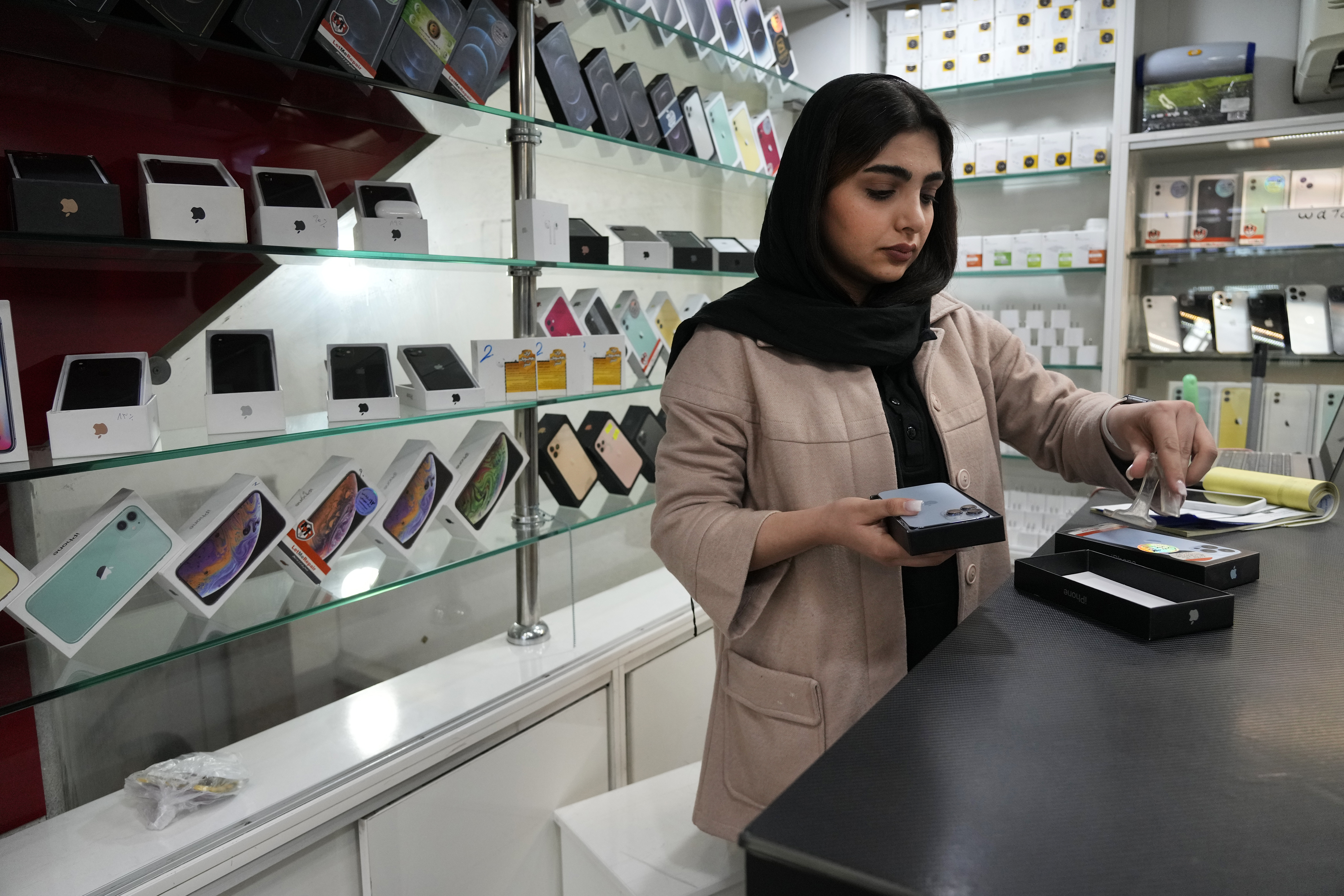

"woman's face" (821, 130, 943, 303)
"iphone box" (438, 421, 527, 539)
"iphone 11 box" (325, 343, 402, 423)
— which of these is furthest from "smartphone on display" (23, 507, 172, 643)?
"woman's face" (821, 130, 943, 303)

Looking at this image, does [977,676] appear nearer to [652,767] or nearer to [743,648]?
[743,648]

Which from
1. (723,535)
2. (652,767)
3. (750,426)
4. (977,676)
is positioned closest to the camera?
(977,676)

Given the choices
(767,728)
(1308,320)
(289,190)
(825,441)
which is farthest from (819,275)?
(1308,320)

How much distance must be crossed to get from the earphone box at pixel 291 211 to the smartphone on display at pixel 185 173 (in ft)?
0.25

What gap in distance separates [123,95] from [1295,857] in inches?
80.1

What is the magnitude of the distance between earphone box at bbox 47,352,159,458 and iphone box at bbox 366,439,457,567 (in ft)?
1.71

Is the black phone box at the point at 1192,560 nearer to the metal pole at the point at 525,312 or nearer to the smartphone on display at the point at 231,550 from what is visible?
the metal pole at the point at 525,312

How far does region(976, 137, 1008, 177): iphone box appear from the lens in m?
3.54

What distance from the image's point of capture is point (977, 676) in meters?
0.91

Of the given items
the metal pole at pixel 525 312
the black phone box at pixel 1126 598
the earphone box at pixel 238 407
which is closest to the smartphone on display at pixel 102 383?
the earphone box at pixel 238 407

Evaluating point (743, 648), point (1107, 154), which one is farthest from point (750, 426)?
point (1107, 154)

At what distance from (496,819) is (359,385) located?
982 mm

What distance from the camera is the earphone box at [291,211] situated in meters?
1.59

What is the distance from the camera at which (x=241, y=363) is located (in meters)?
1.60
